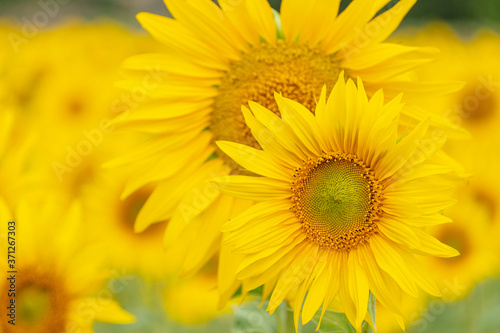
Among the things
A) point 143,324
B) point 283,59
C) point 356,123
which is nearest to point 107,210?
point 143,324

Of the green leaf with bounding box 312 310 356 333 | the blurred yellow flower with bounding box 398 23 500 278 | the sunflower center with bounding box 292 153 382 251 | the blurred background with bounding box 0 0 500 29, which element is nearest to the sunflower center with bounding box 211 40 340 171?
the sunflower center with bounding box 292 153 382 251

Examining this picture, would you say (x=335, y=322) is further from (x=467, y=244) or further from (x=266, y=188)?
(x=467, y=244)

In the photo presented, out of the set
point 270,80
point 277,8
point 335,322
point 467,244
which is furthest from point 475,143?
point 277,8

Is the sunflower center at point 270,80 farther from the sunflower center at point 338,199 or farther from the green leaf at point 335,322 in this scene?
the green leaf at point 335,322

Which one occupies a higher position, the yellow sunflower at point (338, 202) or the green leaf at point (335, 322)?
the yellow sunflower at point (338, 202)

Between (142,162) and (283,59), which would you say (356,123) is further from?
(142,162)

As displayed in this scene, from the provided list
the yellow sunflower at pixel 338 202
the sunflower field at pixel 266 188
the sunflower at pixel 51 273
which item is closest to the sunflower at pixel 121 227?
the sunflower field at pixel 266 188
